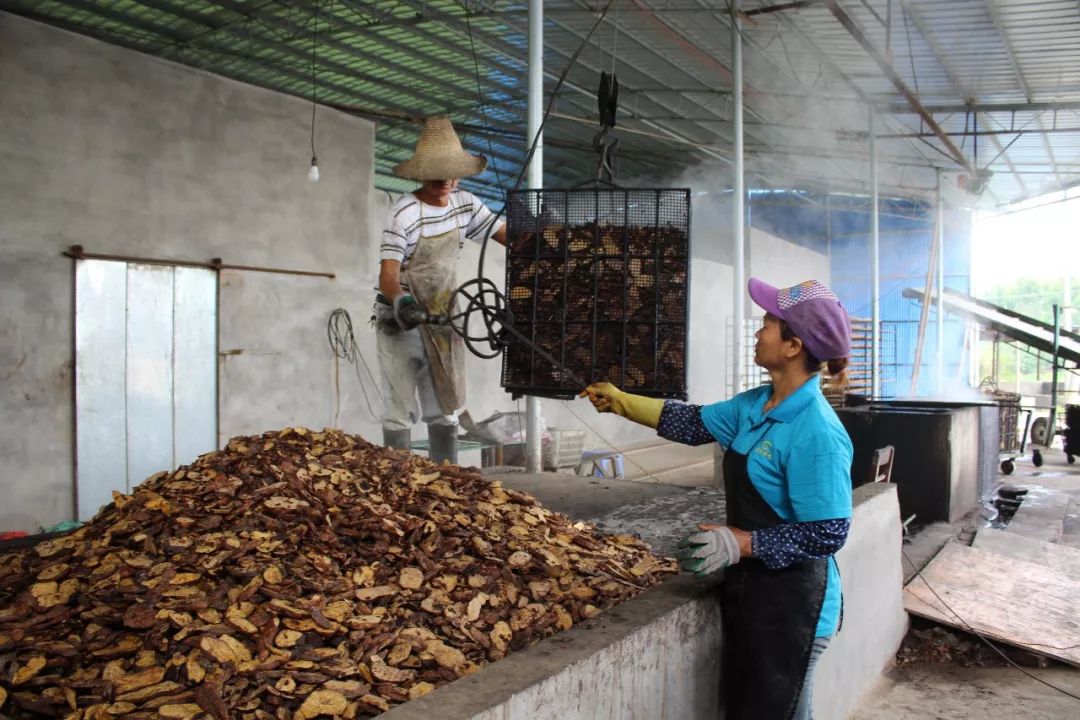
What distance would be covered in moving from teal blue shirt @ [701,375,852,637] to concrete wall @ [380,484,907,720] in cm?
38

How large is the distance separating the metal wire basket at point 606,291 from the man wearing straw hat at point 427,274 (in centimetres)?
59

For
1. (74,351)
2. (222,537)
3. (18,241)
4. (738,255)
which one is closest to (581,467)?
(738,255)

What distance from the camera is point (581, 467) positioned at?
8336 mm

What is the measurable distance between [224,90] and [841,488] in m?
6.74

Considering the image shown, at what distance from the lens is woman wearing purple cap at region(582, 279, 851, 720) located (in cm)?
206

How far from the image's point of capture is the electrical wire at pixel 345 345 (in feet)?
26.2

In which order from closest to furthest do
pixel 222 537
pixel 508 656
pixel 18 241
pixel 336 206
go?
1. pixel 508 656
2. pixel 222 537
3. pixel 18 241
4. pixel 336 206

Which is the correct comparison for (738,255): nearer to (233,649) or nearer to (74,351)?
(74,351)

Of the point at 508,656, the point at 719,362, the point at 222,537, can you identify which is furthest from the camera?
the point at 719,362

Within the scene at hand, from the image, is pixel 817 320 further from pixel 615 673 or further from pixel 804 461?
pixel 615 673

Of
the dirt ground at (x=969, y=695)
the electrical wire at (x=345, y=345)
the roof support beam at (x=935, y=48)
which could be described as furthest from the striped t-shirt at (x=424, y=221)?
the roof support beam at (x=935, y=48)

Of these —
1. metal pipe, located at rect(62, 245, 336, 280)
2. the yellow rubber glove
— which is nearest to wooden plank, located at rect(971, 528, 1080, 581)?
the yellow rubber glove

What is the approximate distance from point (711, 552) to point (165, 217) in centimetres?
608

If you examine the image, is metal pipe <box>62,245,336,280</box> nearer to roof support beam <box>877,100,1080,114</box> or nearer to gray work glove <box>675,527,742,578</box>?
gray work glove <box>675,527,742,578</box>
